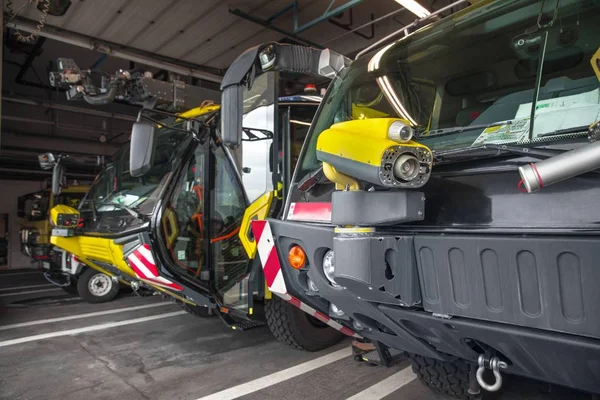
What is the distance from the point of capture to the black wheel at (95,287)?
696cm

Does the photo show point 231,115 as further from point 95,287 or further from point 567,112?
A: point 95,287

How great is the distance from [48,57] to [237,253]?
9.08 metres

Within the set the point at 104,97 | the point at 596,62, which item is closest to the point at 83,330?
the point at 104,97

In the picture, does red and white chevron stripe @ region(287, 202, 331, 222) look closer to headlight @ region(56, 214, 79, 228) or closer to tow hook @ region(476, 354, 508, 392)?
tow hook @ region(476, 354, 508, 392)

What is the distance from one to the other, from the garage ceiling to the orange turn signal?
4510 mm

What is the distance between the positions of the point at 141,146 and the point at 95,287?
468 cm

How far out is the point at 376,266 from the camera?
1640 mm

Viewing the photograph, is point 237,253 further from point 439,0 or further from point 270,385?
point 439,0

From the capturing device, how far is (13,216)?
14.5m

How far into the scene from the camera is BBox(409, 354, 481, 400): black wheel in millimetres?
2709

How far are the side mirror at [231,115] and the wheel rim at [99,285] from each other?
5.77 m

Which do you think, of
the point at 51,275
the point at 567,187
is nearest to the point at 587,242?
the point at 567,187

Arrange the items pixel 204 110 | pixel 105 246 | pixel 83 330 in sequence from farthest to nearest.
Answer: pixel 83 330, pixel 105 246, pixel 204 110

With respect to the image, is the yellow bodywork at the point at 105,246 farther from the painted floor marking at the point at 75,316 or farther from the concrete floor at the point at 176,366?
the painted floor marking at the point at 75,316
